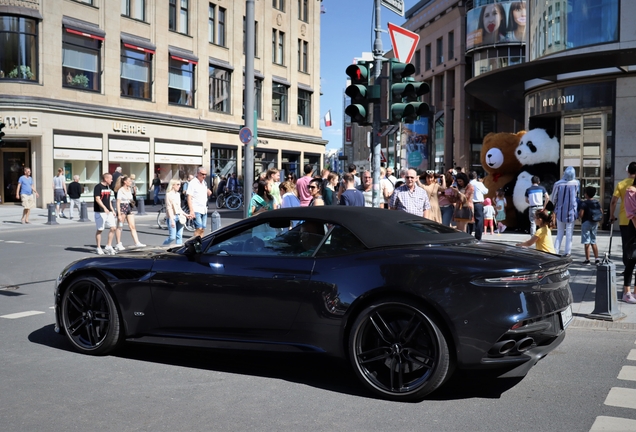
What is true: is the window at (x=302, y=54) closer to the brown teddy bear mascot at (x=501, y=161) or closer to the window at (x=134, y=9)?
the window at (x=134, y=9)

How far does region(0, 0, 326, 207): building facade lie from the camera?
29781 mm

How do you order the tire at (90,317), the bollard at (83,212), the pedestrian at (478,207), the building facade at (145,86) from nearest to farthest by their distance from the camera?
the tire at (90,317), the pedestrian at (478,207), the bollard at (83,212), the building facade at (145,86)

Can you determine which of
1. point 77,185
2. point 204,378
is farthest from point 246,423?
point 77,185

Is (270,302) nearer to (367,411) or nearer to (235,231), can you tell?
(235,231)

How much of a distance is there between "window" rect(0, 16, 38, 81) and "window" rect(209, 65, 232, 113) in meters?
12.1

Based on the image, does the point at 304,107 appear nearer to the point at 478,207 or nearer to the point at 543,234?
the point at 478,207

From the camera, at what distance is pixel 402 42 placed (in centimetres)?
1135

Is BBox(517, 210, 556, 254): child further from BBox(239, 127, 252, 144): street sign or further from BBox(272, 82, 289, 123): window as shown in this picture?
BBox(272, 82, 289, 123): window

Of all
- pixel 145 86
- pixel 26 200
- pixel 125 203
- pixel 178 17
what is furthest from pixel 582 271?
pixel 178 17

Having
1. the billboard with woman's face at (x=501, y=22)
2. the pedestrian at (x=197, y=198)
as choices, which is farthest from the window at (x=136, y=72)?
the billboard with woman's face at (x=501, y=22)

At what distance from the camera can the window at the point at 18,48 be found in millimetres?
29219

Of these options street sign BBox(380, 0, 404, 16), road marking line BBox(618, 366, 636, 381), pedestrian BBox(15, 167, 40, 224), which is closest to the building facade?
pedestrian BBox(15, 167, 40, 224)

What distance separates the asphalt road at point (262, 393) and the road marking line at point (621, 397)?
27mm

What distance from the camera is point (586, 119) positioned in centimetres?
2034
